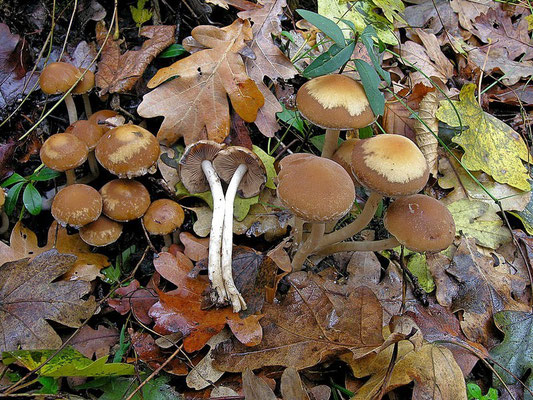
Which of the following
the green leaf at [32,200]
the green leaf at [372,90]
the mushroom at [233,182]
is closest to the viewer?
the green leaf at [372,90]

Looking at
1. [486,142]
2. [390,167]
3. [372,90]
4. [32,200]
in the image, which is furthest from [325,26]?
[32,200]

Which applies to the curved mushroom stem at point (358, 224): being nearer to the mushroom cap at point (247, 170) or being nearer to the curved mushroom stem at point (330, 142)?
the curved mushroom stem at point (330, 142)

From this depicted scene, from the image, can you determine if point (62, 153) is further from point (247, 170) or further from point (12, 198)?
point (247, 170)

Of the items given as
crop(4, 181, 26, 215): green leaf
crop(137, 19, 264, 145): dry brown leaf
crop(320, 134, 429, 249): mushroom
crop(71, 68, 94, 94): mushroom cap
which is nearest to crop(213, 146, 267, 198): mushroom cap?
crop(137, 19, 264, 145): dry brown leaf

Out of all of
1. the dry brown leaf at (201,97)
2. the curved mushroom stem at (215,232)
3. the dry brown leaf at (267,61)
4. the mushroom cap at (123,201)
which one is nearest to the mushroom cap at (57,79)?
the dry brown leaf at (201,97)

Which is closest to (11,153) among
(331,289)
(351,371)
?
(331,289)

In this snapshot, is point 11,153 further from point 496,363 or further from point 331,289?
point 496,363
